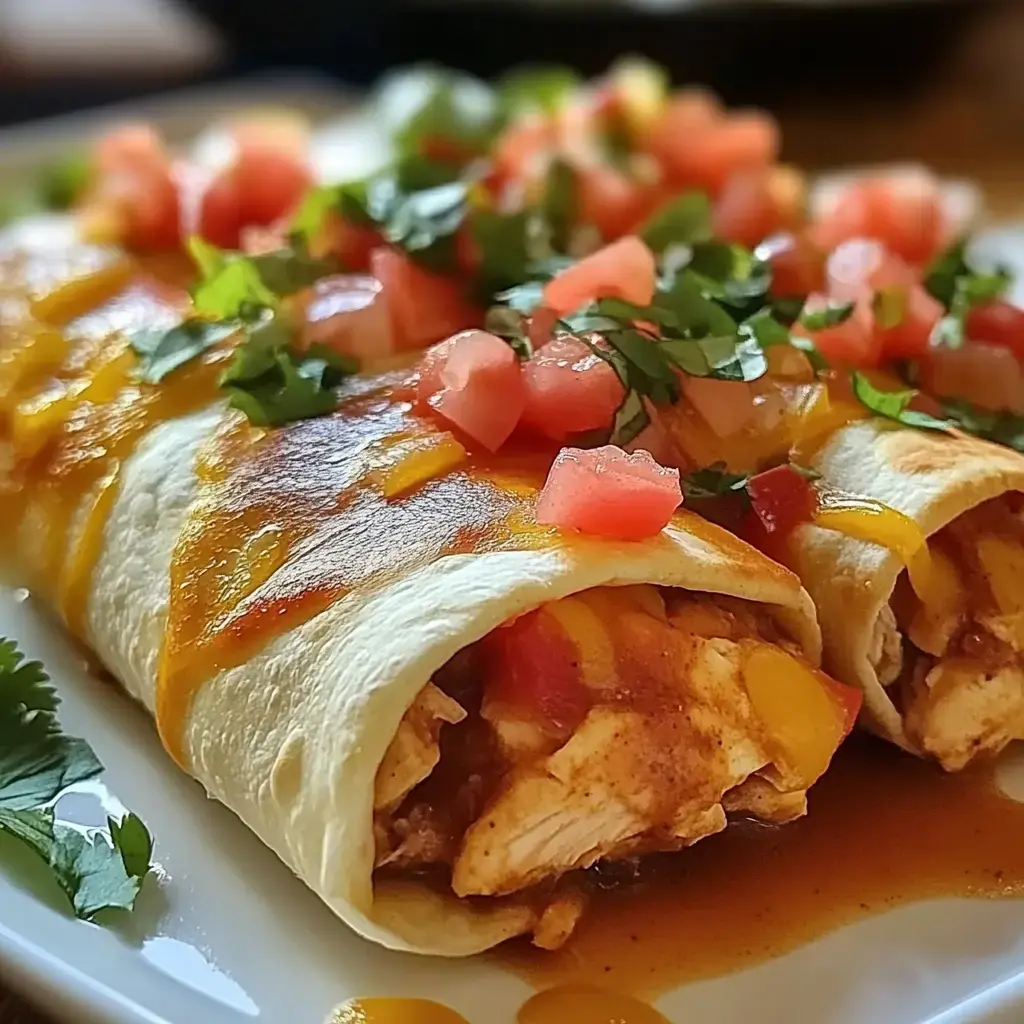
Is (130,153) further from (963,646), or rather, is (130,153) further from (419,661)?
(963,646)

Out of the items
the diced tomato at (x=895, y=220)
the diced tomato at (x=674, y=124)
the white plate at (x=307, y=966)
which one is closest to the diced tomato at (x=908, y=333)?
the diced tomato at (x=895, y=220)

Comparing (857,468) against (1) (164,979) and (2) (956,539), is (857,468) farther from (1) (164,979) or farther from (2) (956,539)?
(1) (164,979)

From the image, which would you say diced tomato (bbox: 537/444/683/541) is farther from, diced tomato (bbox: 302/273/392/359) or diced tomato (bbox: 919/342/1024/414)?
diced tomato (bbox: 919/342/1024/414)

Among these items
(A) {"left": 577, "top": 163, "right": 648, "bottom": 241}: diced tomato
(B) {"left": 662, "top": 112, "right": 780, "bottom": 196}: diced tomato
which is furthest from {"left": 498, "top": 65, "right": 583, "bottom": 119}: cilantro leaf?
(A) {"left": 577, "top": 163, "right": 648, "bottom": 241}: diced tomato

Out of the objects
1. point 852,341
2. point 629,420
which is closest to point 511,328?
point 629,420

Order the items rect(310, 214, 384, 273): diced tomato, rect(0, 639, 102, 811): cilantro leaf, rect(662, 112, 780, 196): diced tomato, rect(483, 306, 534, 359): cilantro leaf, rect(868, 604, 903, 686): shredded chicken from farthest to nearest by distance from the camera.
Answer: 1. rect(662, 112, 780, 196): diced tomato
2. rect(310, 214, 384, 273): diced tomato
3. rect(483, 306, 534, 359): cilantro leaf
4. rect(868, 604, 903, 686): shredded chicken
5. rect(0, 639, 102, 811): cilantro leaf

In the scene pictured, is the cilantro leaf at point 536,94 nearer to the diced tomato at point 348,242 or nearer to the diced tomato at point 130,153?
the diced tomato at point 130,153

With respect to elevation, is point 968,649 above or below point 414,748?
below

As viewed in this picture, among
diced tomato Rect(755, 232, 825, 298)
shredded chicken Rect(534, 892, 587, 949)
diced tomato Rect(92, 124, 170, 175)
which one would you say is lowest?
shredded chicken Rect(534, 892, 587, 949)
